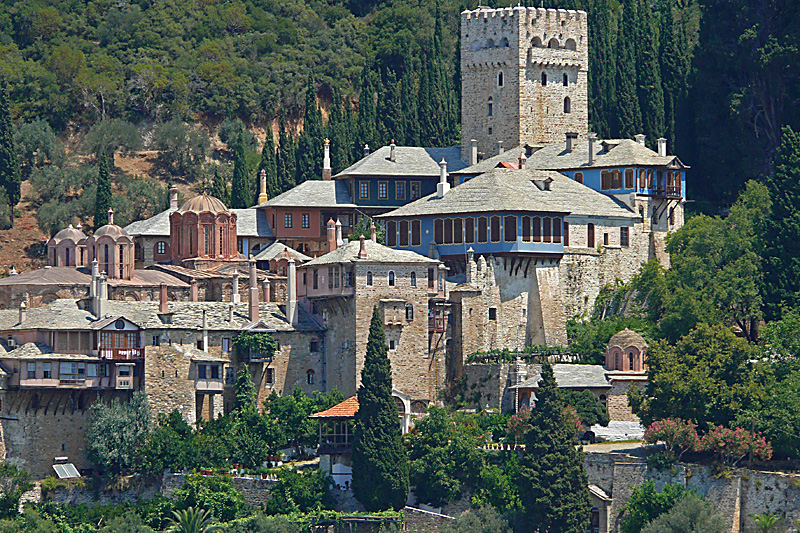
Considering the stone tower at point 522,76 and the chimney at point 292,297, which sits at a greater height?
the stone tower at point 522,76

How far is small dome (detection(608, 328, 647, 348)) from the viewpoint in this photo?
8594cm

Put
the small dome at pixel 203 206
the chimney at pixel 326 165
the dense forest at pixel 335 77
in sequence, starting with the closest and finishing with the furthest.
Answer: the small dome at pixel 203 206 → the dense forest at pixel 335 77 → the chimney at pixel 326 165

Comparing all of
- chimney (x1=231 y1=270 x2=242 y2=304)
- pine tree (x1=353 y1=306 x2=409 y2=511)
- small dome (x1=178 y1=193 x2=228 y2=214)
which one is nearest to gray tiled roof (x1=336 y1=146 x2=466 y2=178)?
small dome (x1=178 y1=193 x2=228 y2=214)

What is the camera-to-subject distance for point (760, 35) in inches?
4035

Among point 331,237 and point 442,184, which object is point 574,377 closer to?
point 442,184

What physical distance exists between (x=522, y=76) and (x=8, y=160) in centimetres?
3170

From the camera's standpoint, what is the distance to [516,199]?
Result: 9250cm

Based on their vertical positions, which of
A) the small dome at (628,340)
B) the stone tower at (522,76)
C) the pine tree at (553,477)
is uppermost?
the stone tower at (522,76)

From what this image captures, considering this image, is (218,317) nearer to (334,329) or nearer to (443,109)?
(334,329)

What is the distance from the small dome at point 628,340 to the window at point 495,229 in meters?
8.21

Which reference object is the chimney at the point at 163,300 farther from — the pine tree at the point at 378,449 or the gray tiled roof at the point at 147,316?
the pine tree at the point at 378,449

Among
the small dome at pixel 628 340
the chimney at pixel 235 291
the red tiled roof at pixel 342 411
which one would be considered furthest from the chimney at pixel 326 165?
the red tiled roof at pixel 342 411

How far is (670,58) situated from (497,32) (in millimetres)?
11878

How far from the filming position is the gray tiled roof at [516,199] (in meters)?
92.2
